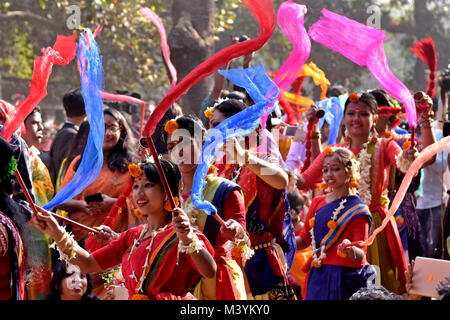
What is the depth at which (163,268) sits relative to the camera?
3.58 m

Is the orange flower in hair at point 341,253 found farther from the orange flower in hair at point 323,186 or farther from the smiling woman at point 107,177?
the smiling woman at point 107,177

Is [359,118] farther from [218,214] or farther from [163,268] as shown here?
[163,268]

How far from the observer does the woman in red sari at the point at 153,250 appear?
136 inches

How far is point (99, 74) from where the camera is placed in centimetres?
387

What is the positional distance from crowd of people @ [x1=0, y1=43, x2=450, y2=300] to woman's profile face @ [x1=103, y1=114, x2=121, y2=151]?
11 millimetres

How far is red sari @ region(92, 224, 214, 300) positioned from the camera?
3580mm

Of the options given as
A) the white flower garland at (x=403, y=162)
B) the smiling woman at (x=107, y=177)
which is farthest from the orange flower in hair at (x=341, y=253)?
the smiling woman at (x=107, y=177)

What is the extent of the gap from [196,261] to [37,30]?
14.7 metres

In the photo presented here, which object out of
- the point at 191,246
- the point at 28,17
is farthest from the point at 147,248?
the point at 28,17

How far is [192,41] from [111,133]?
111 inches

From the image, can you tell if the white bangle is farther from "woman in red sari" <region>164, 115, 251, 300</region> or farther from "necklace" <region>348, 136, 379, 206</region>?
"necklace" <region>348, 136, 379, 206</region>

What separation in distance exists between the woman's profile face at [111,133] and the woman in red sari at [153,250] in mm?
1806
